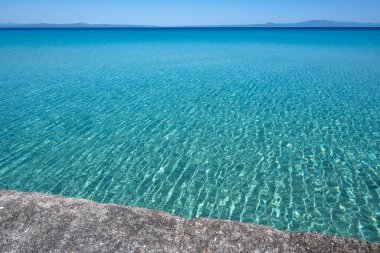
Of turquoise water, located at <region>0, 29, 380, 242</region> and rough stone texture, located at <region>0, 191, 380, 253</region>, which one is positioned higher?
rough stone texture, located at <region>0, 191, 380, 253</region>

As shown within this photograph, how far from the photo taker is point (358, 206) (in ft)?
26.5

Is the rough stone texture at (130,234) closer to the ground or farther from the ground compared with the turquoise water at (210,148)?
farther from the ground

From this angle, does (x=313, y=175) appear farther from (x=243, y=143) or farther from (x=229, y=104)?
(x=229, y=104)

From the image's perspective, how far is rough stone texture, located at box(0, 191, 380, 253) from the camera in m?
4.56

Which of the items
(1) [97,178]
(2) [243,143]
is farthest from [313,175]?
(1) [97,178]

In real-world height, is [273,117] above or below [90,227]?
below

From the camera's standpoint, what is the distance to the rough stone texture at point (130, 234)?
15.0 feet

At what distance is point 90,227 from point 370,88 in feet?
75.7

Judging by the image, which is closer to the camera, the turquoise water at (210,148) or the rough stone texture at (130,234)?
the rough stone texture at (130,234)

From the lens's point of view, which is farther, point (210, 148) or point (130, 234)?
point (210, 148)

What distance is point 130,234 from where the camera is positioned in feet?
15.9

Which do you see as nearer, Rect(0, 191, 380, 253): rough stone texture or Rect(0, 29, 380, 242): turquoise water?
Rect(0, 191, 380, 253): rough stone texture

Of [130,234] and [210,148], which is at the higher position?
[130,234]

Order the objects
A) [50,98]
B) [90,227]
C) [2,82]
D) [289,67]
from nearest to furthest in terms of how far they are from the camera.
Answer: [90,227]
[50,98]
[2,82]
[289,67]
